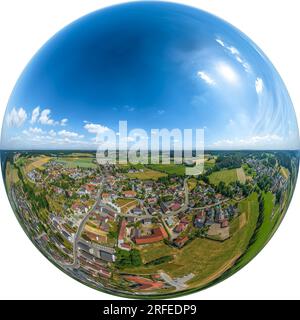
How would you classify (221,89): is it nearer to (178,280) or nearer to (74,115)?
(74,115)

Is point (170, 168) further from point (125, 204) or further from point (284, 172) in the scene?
point (284, 172)

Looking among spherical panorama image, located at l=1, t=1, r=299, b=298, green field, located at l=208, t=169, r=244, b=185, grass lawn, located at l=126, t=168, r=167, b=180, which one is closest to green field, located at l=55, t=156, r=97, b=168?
spherical panorama image, located at l=1, t=1, r=299, b=298

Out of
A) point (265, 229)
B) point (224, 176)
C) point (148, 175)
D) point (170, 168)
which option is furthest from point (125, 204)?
point (265, 229)

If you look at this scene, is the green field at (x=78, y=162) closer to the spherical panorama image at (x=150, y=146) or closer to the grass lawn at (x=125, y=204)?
the spherical panorama image at (x=150, y=146)

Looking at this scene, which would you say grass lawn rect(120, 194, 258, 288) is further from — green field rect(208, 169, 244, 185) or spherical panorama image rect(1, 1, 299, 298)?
green field rect(208, 169, 244, 185)

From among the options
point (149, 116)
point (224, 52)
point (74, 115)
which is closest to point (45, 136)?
point (74, 115)
